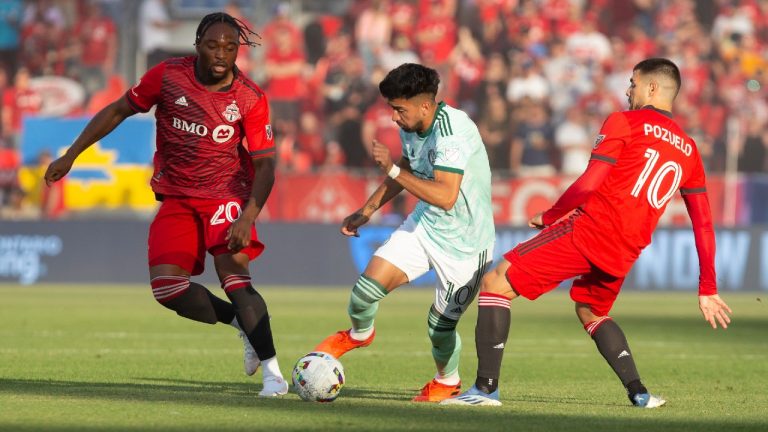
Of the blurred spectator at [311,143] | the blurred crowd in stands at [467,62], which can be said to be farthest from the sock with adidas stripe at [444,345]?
the blurred spectator at [311,143]

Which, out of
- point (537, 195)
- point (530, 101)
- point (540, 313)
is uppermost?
point (530, 101)

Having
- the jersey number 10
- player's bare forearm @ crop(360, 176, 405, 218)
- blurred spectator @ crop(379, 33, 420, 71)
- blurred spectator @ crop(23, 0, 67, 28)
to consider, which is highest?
blurred spectator @ crop(23, 0, 67, 28)

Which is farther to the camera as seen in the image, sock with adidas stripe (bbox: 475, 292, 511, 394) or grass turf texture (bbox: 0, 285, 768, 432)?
sock with adidas stripe (bbox: 475, 292, 511, 394)

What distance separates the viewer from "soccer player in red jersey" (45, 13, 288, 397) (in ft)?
27.7

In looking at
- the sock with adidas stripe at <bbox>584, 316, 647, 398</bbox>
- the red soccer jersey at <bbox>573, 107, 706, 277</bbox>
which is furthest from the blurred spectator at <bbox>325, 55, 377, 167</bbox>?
the red soccer jersey at <bbox>573, 107, 706, 277</bbox>

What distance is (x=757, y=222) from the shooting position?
22703mm

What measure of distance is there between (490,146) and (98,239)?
7141 millimetres

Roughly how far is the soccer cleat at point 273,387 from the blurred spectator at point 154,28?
18.7 metres

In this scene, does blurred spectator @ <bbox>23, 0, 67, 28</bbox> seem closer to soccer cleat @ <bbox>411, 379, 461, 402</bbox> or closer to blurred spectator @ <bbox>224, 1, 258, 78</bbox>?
blurred spectator @ <bbox>224, 1, 258, 78</bbox>

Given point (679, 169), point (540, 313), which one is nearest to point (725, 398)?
point (679, 169)

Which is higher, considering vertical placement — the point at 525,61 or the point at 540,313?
the point at 525,61

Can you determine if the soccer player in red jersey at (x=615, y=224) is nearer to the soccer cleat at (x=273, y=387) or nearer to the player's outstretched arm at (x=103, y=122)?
the soccer cleat at (x=273, y=387)

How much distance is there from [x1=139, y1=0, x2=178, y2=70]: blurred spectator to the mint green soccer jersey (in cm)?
1846

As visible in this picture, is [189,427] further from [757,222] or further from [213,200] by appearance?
[757,222]
